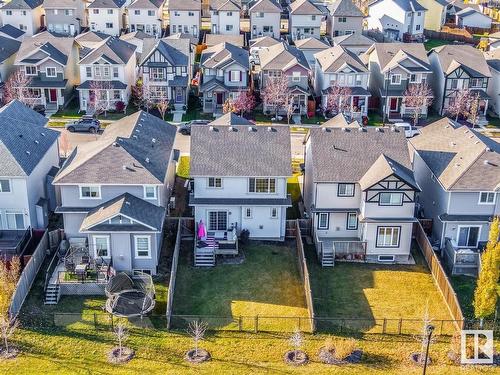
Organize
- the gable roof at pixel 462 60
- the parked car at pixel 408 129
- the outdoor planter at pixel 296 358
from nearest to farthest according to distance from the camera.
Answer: the outdoor planter at pixel 296 358, the parked car at pixel 408 129, the gable roof at pixel 462 60

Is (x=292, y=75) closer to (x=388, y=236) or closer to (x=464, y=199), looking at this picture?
(x=464, y=199)

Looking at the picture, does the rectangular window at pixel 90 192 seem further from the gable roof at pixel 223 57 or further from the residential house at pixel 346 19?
the residential house at pixel 346 19

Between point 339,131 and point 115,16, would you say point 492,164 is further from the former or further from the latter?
point 115,16

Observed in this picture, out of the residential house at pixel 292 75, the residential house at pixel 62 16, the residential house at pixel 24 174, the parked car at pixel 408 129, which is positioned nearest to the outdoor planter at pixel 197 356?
the residential house at pixel 24 174

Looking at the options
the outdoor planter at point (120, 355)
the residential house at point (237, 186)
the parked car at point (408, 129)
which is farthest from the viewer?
the parked car at point (408, 129)

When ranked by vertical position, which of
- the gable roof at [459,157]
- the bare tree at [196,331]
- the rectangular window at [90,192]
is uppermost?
the gable roof at [459,157]

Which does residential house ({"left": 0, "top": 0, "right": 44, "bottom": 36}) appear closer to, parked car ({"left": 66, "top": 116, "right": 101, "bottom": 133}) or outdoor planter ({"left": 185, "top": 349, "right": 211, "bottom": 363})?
parked car ({"left": 66, "top": 116, "right": 101, "bottom": 133})
